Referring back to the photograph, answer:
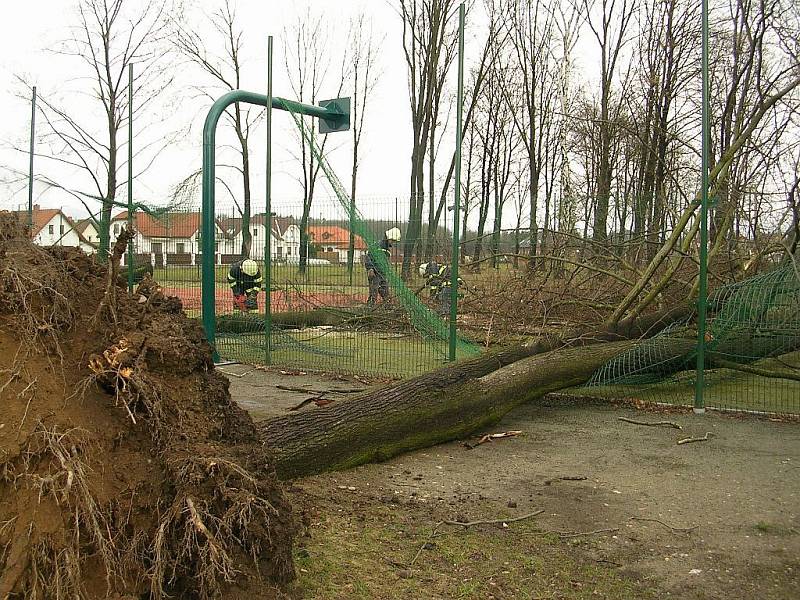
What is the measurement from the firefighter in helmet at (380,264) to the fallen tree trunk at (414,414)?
97.7 inches

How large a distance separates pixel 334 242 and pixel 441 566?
7.15 metres

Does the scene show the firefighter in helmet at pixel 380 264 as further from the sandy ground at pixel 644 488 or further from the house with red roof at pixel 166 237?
the house with red roof at pixel 166 237

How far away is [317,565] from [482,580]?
0.84 metres

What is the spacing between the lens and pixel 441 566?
156 inches

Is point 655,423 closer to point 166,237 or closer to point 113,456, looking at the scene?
point 113,456

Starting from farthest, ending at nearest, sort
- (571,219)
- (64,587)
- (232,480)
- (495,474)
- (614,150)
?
(614,150) < (571,219) < (495,474) < (232,480) < (64,587)

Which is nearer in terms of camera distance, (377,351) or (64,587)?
(64,587)

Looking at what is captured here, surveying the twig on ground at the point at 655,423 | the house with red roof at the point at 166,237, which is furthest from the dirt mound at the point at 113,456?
the house with red roof at the point at 166,237

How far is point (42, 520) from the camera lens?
9.43 feet

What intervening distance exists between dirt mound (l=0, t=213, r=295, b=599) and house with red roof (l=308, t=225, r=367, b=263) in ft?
21.2

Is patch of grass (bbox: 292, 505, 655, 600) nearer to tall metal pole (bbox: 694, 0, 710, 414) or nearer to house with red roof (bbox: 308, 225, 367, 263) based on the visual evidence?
tall metal pole (bbox: 694, 0, 710, 414)

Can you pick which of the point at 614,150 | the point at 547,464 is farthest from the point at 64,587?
the point at 614,150

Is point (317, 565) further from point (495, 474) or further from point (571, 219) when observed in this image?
point (571, 219)

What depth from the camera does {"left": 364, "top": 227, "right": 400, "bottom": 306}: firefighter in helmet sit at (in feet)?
32.2
